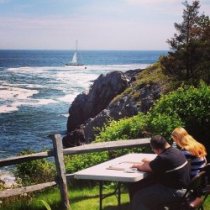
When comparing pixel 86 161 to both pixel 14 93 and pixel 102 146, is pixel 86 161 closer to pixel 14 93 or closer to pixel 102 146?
pixel 102 146

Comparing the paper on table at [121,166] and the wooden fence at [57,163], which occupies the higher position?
the paper on table at [121,166]

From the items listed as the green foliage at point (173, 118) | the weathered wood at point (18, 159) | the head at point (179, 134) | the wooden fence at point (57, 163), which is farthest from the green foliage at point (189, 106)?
the head at point (179, 134)

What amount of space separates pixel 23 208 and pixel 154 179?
3.18 m

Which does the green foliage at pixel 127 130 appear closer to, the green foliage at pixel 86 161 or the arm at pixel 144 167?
the green foliage at pixel 86 161

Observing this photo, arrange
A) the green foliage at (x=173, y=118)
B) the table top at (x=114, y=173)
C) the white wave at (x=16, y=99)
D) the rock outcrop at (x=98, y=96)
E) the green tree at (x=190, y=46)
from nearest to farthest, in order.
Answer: the table top at (x=114, y=173), the green foliage at (x=173, y=118), the green tree at (x=190, y=46), the rock outcrop at (x=98, y=96), the white wave at (x=16, y=99)

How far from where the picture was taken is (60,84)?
351 ft

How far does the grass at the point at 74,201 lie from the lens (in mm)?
9039

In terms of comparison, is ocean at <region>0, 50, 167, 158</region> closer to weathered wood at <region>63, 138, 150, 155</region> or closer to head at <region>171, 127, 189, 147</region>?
weathered wood at <region>63, 138, 150, 155</region>

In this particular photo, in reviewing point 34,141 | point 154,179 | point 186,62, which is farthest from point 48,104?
point 154,179

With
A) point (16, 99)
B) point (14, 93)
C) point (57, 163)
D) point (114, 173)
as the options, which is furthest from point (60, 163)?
point (14, 93)

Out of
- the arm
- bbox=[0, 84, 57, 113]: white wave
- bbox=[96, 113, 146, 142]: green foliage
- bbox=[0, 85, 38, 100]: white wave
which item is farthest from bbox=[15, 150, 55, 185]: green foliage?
bbox=[0, 85, 38, 100]: white wave

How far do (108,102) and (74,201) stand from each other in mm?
34914

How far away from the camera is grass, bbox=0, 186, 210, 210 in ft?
29.7

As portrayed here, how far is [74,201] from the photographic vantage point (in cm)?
948
